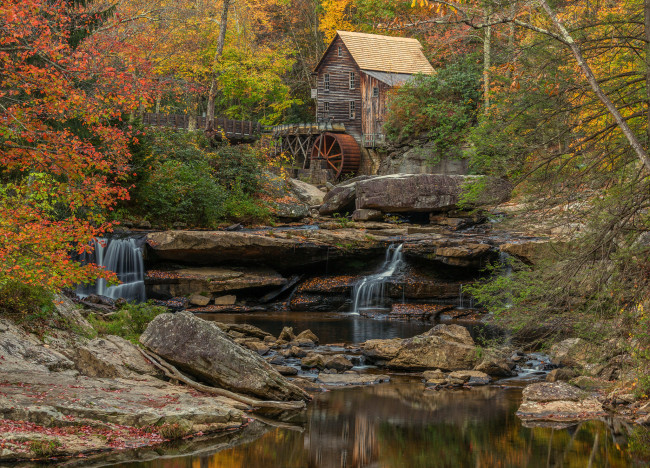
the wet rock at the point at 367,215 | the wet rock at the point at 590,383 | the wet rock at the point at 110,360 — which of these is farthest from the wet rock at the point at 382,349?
the wet rock at the point at 367,215

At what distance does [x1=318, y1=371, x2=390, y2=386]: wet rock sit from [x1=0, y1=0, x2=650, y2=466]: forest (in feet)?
6.58

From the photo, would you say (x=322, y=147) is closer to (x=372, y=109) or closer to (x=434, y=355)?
(x=372, y=109)

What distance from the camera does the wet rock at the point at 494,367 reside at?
11.9 meters

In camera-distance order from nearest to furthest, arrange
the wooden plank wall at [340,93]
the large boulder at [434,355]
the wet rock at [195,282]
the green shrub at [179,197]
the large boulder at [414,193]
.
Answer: the large boulder at [434,355] < the wet rock at [195,282] < the green shrub at [179,197] < the large boulder at [414,193] < the wooden plank wall at [340,93]

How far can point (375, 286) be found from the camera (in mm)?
20969

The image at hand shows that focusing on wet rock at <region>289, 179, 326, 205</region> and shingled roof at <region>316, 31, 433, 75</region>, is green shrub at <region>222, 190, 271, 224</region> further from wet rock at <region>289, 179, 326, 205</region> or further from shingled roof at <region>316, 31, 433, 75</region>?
shingled roof at <region>316, 31, 433, 75</region>

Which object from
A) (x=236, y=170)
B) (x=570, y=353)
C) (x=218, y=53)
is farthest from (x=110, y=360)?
(x=218, y=53)

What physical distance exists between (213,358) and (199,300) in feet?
34.3

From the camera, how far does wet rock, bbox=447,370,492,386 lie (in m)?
11.4

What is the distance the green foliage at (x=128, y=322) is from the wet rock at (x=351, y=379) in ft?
10.9

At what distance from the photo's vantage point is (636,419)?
891cm

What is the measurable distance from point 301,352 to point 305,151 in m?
30.1

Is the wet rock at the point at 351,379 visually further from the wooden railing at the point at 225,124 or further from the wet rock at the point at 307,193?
the wooden railing at the point at 225,124

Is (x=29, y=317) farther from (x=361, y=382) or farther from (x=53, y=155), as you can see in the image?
(x=361, y=382)
